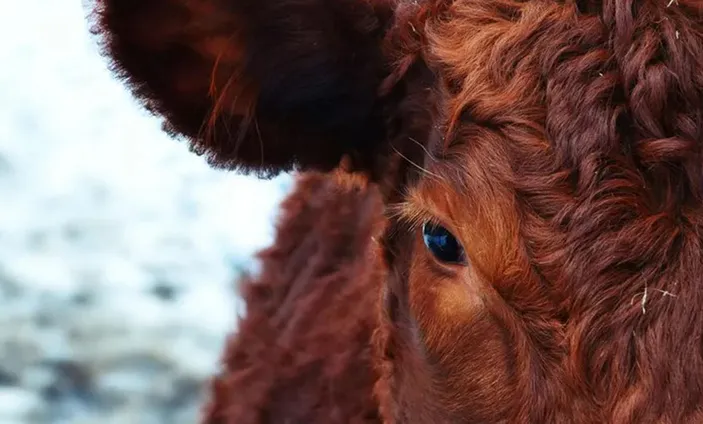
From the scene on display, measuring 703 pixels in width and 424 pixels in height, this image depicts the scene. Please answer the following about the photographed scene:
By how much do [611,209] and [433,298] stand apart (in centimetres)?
46

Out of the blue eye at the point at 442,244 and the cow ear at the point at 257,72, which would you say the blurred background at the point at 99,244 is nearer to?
the cow ear at the point at 257,72

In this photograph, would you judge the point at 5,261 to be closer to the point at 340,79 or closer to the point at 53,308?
the point at 53,308

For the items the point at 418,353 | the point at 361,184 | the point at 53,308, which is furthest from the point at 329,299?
the point at 53,308

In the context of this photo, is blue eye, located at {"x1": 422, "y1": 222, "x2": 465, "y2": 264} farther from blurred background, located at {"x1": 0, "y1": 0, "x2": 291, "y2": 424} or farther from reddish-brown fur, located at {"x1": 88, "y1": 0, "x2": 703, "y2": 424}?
blurred background, located at {"x1": 0, "y1": 0, "x2": 291, "y2": 424}

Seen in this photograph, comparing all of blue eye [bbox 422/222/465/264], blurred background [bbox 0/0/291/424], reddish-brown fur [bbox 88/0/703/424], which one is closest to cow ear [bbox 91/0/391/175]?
reddish-brown fur [bbox 88/0/703/424]

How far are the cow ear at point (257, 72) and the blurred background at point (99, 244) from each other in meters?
1.68

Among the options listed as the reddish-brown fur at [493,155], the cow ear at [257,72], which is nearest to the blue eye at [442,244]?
the reddish-brown fur at [493,155]

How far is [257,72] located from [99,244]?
4013 mm

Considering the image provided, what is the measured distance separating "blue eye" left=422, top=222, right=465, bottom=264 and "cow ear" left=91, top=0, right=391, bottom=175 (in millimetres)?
383

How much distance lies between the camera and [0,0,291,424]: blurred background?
499 centimetres

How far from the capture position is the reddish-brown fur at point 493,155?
1.75m

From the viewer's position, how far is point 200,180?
6754 mm

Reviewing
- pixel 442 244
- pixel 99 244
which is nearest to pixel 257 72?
pixel 442 244

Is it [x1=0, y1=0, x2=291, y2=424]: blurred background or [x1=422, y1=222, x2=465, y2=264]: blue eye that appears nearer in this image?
[x1=422, y1=222, x2=465, y2=264]: blue eye
